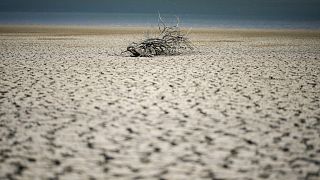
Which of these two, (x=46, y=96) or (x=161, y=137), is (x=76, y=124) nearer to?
(x=161, y=137)

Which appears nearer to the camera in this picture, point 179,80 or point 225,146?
point 225,146

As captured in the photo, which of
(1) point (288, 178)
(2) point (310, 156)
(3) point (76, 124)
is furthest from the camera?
(3) point (76, 124)

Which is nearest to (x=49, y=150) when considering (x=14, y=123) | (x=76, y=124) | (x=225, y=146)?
(x=76, y=124)

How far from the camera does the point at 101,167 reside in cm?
318

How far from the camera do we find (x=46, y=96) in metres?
6.15

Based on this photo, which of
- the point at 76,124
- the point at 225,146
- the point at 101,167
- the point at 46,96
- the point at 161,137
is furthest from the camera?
the point at 46,96

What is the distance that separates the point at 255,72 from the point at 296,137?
17.2 feet

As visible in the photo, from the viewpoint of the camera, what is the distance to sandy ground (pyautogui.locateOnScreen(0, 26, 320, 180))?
3176mm

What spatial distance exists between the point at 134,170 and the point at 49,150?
3.13 ft

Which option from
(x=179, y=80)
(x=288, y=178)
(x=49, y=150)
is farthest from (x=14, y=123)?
(x=179, y=80)

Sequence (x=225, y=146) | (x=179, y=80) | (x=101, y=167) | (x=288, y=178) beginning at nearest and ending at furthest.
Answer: (x=288, y=178), (x=101, y=167), (x=225, y=146), (x=179, y=80)

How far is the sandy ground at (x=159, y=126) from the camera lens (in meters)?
3.18

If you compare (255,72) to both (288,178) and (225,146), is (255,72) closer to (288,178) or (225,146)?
(225,146)

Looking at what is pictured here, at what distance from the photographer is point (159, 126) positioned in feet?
14.4
